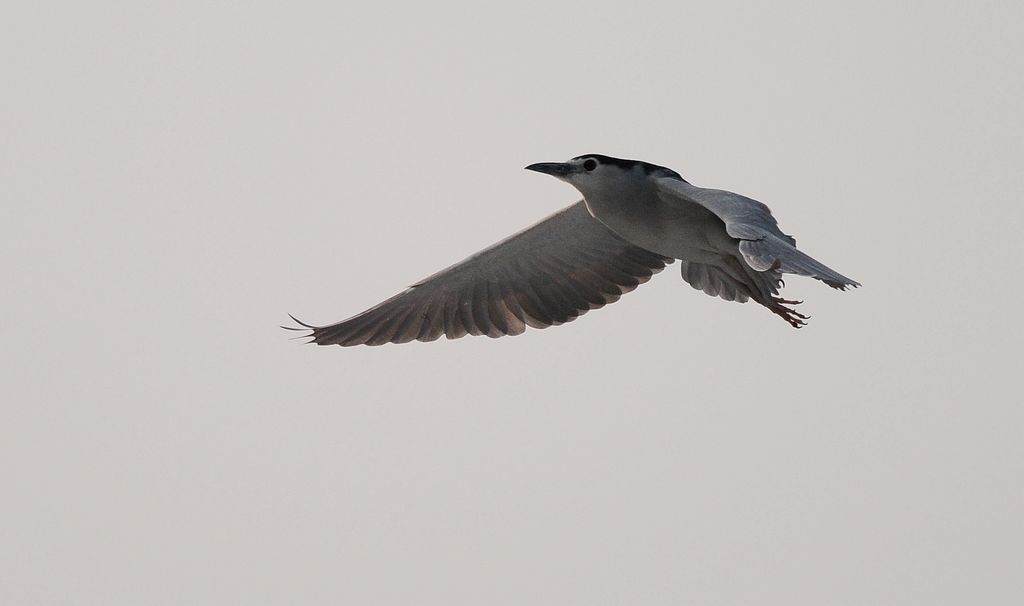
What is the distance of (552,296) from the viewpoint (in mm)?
14391

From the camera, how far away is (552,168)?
40.4 feet

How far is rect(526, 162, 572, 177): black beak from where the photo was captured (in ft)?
40.3

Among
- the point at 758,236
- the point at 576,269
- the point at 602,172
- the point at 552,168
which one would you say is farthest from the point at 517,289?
the point at 758,236

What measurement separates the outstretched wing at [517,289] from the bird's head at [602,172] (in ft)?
5.05

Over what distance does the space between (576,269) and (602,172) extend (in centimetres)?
219

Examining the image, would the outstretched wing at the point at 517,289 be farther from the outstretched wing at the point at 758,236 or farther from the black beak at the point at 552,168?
the outstretched wing at the point at 758,236

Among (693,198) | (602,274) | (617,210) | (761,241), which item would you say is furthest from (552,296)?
(761,241)

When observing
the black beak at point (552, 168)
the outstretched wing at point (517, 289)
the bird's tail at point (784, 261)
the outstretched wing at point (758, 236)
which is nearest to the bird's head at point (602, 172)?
the black beak at point (552, 168)

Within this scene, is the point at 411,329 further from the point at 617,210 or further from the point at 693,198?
the point at 693,198

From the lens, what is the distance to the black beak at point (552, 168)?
1229 cm

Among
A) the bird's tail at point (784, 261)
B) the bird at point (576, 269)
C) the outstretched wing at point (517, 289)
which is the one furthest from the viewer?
the outstretched wing at point (517, 289)

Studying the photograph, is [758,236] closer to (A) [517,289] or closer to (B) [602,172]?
(B) [602,172]

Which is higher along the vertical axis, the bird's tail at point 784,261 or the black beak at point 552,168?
the black beak at point 552,168

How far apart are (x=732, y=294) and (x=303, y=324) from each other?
13.1 feet
